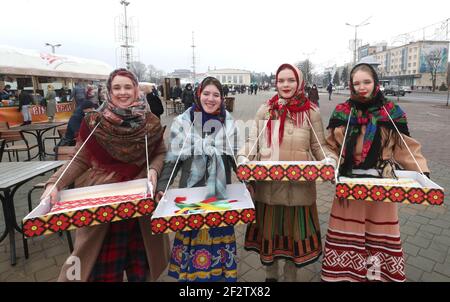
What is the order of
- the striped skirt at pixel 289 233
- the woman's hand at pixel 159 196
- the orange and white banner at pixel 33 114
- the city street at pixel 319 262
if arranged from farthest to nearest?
the orange and white banner at pixel 33 114
the city street at pixel 319 262
the striped skirt at pixel 289 233
the woman's hand at pixel 159 196

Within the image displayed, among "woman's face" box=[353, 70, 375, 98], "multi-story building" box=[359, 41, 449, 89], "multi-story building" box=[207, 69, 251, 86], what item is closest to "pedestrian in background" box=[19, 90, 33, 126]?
"woman's face" box=[353, 70, 375, 98]

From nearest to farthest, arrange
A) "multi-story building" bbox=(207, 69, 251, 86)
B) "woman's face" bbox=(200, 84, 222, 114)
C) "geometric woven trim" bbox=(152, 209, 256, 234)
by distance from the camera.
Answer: "geometric woven trim" bbox=(152, 209, 256, 234) → "woman's face" bbox=(200, 84, 222, 114) → "multi-story building" bbox=(207, 69, 251, 86)

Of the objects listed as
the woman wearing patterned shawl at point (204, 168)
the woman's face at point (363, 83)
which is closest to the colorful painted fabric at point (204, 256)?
the woman wearing patterned shawl at point (204, 168)

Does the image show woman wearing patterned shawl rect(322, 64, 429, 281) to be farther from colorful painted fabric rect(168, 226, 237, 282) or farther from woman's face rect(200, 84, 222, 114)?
woman's face rect(200, 84, 222, 114)

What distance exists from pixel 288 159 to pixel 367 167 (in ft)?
1.98

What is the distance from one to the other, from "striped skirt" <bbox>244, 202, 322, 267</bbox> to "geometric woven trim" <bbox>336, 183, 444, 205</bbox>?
59cm

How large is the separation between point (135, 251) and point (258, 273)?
4.23ft

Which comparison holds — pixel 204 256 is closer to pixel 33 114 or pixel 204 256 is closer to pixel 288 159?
pixel 288 159

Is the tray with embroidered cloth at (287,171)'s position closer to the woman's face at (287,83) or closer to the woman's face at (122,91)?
the woman's face at (287,83)

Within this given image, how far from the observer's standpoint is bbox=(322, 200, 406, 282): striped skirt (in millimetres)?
2176

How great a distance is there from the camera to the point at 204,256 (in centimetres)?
208

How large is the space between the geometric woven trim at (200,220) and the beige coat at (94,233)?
555mm

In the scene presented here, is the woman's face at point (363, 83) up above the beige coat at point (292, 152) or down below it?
above

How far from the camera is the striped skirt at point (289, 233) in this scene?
2.28 meters
